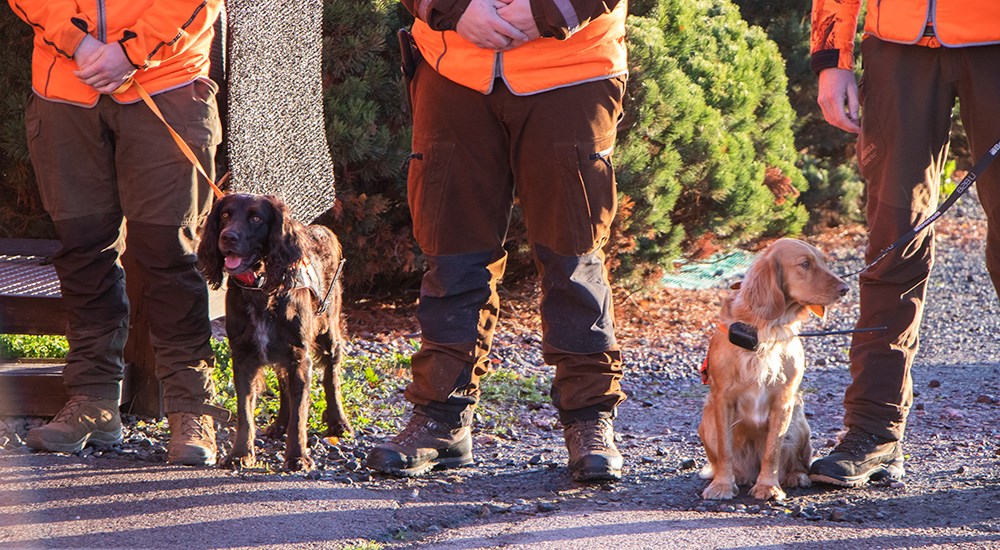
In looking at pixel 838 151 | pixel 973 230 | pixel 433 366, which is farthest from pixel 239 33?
pixel 973 230

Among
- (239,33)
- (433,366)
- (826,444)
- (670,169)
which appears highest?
(239,33)

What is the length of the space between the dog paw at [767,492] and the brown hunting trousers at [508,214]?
610 mm

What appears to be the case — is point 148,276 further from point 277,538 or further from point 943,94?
point 943,94

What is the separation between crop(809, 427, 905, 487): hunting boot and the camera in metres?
4.03

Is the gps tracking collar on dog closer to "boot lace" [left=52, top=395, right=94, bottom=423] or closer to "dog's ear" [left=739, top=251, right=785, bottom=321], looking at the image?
"dog's ear" [left=739, top=251, right=785, bottom=321]

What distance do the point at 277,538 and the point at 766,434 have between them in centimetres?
172

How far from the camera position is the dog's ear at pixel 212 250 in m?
4.34

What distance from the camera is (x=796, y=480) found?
4121 millimetres

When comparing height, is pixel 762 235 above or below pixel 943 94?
below

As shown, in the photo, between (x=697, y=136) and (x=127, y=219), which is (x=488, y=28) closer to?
(x=127, y=219)

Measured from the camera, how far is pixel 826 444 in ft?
16.3

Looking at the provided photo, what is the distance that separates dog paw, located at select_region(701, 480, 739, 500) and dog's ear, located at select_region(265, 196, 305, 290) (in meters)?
1.72

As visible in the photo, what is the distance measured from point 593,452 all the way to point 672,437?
42.4 inches

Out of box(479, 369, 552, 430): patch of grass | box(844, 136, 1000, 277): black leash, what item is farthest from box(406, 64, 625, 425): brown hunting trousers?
box(479, 369, 552, 430): patch of grass
